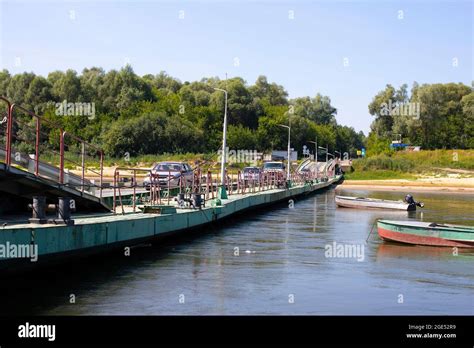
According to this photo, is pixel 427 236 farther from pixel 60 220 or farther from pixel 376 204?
pixel 376 204

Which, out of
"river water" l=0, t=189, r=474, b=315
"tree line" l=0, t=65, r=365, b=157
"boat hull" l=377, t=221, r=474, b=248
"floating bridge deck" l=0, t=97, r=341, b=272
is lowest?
"river water" l=0, t=189, r=474, b=315

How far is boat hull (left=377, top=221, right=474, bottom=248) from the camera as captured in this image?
1011 inches

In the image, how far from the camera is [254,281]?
742 inches

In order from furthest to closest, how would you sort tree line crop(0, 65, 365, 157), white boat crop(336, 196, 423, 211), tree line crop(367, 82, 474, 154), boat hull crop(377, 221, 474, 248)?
tree line crop(367, 82, 474, 154)
tree line crop(0, 65, 365, 157)
white boat crop(336, 196, 423, 211)
boat hull crop(377, 221, 474, 248)

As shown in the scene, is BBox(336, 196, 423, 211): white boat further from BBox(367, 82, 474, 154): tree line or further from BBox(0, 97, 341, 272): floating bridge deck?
BBox(367, 82, 474, 154): tree line

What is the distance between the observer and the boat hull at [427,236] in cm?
2569

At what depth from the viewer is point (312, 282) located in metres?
→ 18.9

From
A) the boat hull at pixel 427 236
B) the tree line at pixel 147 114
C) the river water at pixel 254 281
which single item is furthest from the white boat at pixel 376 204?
the tree line at pixel 147 114

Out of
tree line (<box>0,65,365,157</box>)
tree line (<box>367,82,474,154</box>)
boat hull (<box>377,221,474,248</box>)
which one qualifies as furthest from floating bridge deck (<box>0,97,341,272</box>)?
tree line (<box>367,82,474,154</box>)

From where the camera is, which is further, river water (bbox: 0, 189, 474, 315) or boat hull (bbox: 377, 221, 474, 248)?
boat hull (bbox: 377, 221, 474, 248)

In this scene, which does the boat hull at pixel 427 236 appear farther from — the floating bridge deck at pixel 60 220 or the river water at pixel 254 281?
the floating bridge deck at pixel 60 220

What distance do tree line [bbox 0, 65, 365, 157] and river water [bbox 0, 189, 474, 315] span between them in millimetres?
66938

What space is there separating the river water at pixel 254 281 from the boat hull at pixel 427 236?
307 mm
